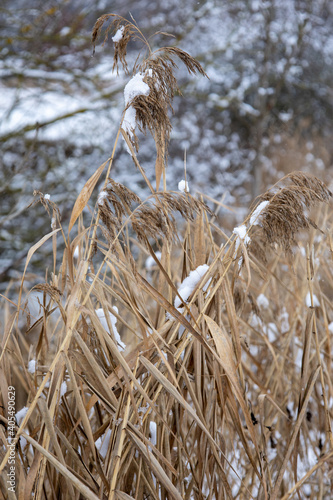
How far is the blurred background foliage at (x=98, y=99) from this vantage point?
3.82m

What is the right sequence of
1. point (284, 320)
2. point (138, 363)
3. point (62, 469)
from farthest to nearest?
point (284, 320), point (138, 363), point (62, 469)

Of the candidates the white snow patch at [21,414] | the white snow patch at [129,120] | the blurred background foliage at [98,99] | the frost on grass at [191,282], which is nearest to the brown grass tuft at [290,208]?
Result: the frost on grass at [191,282]

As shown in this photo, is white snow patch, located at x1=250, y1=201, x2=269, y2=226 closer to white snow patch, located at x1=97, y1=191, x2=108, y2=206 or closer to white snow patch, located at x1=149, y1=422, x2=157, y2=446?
white snow patch, located at x1=97, y1=191, x2=108, y2=206

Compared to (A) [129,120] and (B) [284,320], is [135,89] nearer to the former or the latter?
(A) [129,120]

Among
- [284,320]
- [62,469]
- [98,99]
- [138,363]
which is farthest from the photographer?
[98,99]

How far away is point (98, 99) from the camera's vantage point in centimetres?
449

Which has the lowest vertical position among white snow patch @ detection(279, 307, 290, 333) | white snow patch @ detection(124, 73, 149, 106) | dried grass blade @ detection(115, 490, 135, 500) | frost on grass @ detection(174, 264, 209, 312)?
dried grass blade @ detection(115, 490, 135, 500)

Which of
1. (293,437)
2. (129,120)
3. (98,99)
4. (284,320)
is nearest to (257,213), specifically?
Answer: (129,120)

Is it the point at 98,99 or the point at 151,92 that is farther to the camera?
the point at 98,99

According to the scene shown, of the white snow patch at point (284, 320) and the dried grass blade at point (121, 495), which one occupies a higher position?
the white snow patch at point (284, 320)

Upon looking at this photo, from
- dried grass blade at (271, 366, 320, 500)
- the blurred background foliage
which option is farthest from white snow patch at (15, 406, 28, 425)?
the blurred background foliage

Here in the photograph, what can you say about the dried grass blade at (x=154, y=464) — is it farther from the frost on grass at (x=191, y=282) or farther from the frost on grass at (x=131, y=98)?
the frost on grass at (x=131, y=98)

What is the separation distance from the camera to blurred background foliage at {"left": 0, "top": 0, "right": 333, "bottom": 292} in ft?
12.5

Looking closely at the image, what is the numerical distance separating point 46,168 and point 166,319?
11.6 feet
